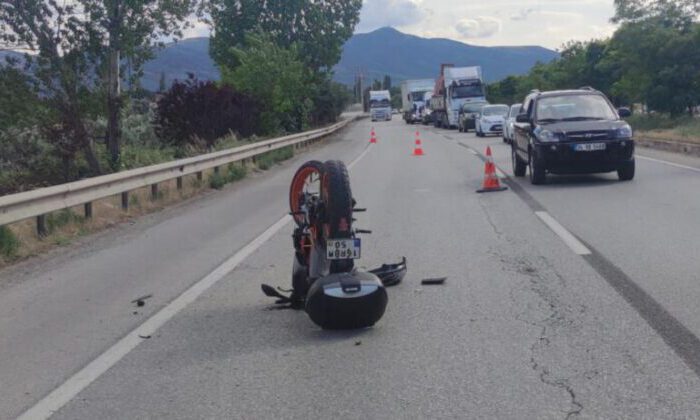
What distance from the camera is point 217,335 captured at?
6637mm

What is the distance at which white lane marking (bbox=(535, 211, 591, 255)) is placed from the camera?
384 inches

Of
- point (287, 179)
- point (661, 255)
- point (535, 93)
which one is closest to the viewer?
point (661, 255)

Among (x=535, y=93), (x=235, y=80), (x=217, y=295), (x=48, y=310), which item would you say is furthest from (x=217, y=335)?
(x=235, y=80)

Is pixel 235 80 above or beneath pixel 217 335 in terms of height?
above

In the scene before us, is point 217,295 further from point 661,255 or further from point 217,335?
point 661,255

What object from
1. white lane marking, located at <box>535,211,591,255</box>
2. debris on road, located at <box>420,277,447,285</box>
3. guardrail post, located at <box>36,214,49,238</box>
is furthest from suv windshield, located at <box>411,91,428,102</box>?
debris on road, located at <box>420,277,447,285</box>

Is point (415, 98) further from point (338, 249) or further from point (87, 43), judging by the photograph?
point (338, 249)

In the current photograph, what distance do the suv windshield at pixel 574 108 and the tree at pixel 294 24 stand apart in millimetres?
37913

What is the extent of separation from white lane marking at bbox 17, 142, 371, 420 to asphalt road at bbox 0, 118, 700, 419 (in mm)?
20

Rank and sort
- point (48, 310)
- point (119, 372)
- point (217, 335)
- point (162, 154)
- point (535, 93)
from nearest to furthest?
point (119, 372) < point (217, 335) < point (48, 310) < point (535, 93) < point (162, 154)

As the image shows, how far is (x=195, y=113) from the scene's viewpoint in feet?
103

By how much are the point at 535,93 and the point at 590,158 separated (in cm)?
253

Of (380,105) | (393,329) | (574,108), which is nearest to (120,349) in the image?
(393,329)

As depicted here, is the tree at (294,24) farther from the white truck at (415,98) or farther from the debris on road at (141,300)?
the debris on road at (141,300)
